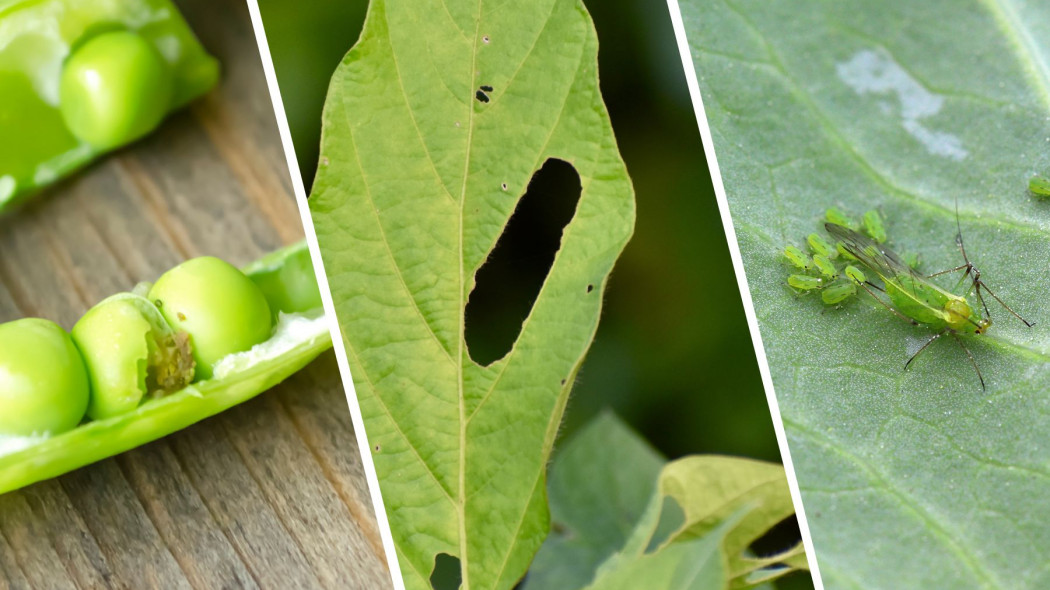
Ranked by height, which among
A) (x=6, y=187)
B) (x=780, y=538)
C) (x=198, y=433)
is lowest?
(x=780, y=538)

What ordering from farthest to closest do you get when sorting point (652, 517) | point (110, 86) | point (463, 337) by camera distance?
point (110, 86), point (652, 517), point (463, 337)

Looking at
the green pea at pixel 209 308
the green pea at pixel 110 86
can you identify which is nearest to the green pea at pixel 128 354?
the green pea at pixel 209 308

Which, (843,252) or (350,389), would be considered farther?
(843,252)

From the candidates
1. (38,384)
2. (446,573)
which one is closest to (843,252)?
(446,573)

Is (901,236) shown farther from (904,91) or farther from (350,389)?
(350,389)

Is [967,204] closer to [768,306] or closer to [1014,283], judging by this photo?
[1014,283]

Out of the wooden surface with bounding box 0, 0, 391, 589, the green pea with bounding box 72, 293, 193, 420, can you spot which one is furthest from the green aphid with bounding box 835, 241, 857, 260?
the green pea with bounding box 72, 293, 193, 420
